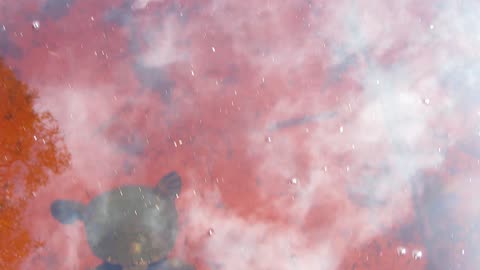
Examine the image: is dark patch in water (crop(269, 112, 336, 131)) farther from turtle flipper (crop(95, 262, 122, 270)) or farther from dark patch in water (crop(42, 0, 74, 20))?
dark patch in water (crop(42, 0, 74, 20))

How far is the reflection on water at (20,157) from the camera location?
210 centimetres

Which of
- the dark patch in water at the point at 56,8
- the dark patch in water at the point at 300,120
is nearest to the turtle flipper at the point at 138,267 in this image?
the dark patch in water at the point at 300,120

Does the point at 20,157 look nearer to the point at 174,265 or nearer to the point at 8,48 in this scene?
the point at 8,48

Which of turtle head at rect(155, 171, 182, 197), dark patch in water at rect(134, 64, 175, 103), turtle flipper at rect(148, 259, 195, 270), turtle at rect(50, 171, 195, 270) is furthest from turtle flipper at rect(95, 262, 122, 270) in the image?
dark patch in water at rect(134, 64, 175, 103)

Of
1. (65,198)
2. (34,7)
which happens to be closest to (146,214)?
(65,198)

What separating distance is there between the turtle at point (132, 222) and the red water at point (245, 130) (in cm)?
5

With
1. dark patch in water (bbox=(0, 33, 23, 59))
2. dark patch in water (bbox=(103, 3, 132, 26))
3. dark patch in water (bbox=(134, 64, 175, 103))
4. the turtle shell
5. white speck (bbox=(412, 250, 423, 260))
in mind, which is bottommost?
white speck (bbox=(412, 250, 423, 260))

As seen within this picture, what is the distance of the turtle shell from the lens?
2.12 meters

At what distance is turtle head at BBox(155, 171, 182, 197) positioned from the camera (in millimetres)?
2160

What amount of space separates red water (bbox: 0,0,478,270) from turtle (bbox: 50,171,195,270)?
0.05 m

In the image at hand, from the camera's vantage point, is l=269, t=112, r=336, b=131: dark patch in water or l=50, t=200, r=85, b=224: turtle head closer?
l=50, t=200, r=85, b=224: turtle head

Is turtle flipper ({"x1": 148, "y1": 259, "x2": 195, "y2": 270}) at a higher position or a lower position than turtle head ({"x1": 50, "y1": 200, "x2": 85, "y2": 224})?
lower

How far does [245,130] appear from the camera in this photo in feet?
7.27

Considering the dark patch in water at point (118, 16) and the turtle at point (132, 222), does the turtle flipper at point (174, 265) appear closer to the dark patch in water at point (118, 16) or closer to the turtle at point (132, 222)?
the turtle at point (132, 222)
